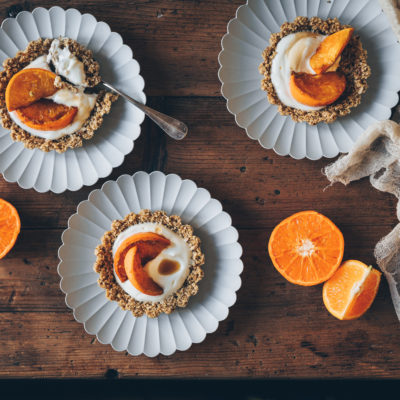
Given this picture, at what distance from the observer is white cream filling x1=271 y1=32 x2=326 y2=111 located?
164cm

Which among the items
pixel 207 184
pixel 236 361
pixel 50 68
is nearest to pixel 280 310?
pixel 236 361

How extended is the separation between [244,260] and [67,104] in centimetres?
93

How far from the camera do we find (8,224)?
5.57 ft

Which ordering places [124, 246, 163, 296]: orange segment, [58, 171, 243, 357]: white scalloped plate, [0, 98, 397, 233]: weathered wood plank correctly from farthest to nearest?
[0, 98, 397, 233]: weathered wood plank
[58, 171, 243, 357]: white scalloped plate
[124, 246, 163, 296]: orange segment

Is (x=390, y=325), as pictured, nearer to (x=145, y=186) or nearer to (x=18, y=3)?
(x=145, y=186)

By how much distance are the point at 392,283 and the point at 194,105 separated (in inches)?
43.0

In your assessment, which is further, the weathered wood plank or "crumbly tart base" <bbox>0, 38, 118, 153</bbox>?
the weathered wood plank

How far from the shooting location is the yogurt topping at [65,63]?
1.62m

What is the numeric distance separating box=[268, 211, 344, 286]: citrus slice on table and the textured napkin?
20 cm

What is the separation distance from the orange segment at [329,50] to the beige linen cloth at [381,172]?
0.31 m

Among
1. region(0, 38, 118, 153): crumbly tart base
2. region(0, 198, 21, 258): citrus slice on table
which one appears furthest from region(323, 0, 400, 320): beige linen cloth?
region(0, 198, 21, 258): citrus slice on table

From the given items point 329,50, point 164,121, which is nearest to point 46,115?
point 164,121

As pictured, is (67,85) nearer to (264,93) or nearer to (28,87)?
(28,87)

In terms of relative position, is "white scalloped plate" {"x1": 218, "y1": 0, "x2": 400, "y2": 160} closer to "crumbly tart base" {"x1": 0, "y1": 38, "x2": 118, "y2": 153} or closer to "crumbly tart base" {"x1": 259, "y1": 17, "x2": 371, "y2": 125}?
"crumbly tart base" {"x1": 259, "y1": 17, "x2": 371, "y2": 125}
